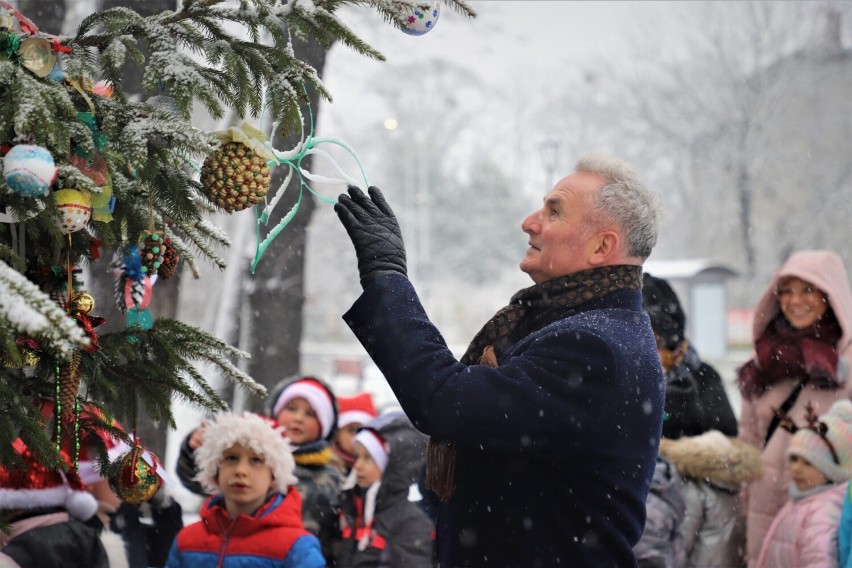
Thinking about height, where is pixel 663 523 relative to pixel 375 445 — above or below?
below

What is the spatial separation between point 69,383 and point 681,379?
381cm

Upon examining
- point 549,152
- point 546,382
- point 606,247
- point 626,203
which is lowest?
point 546,382

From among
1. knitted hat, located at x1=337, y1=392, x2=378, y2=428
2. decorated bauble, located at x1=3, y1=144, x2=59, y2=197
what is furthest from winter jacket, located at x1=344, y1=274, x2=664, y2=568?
knitted hat, located at x1=337, y1=392, x2=378, y2=428

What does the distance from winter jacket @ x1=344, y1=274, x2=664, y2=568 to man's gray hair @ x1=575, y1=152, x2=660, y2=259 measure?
0.17 m

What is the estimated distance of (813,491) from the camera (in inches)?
200

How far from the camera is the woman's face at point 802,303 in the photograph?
5.87 m

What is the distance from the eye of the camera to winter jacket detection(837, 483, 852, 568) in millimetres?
4691

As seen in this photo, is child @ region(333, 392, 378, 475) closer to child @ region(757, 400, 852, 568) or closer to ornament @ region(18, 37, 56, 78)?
child @ region(757, 400, 852, 568)

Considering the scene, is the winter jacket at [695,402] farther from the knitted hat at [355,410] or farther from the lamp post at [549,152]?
the lamp post at [549,152]

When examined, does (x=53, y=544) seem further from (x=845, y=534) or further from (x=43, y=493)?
(x=845, y=534)

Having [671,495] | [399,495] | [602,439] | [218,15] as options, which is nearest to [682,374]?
[671,495]

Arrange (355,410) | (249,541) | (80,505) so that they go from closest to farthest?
(80,505) < (249,541) < (355,410)

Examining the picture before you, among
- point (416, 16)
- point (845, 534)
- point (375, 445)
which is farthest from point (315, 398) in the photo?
point (416, 16)

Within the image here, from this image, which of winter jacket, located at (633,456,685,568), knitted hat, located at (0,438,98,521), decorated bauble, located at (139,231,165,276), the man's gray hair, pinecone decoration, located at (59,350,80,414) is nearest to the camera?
pinecone decoration, located at (59,350,80,414)
